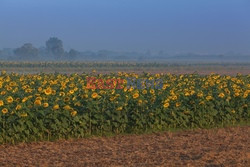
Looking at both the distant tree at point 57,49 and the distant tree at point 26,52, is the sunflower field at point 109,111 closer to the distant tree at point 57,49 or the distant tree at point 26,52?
the distant tree at point 57,49

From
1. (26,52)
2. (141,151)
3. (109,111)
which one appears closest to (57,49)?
(26,52)

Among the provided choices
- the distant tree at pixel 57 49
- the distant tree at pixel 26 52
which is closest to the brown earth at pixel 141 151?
the distant tree at pixel 57 49

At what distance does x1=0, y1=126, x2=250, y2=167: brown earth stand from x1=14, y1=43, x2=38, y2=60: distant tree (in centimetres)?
18666

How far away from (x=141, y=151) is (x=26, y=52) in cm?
18922

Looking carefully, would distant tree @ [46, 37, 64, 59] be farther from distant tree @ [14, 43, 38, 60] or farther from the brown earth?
the brown earth

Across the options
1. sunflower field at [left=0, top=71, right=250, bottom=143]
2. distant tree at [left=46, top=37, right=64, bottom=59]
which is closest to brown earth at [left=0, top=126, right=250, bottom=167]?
sunflower field at [left=0, top=71, right=250, bottom=143]

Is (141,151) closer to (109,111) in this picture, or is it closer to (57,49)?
(109,111)

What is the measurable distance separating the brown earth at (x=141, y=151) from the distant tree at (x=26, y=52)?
187 m

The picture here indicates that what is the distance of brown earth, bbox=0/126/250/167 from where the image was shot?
30.0 ft

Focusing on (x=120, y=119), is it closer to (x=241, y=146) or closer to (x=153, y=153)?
(x=153, y=153)

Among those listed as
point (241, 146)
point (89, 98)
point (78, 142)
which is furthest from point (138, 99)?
point (241, 146)

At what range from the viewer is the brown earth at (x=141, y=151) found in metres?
9.15

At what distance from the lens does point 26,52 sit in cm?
19462

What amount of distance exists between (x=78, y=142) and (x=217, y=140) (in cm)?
327
